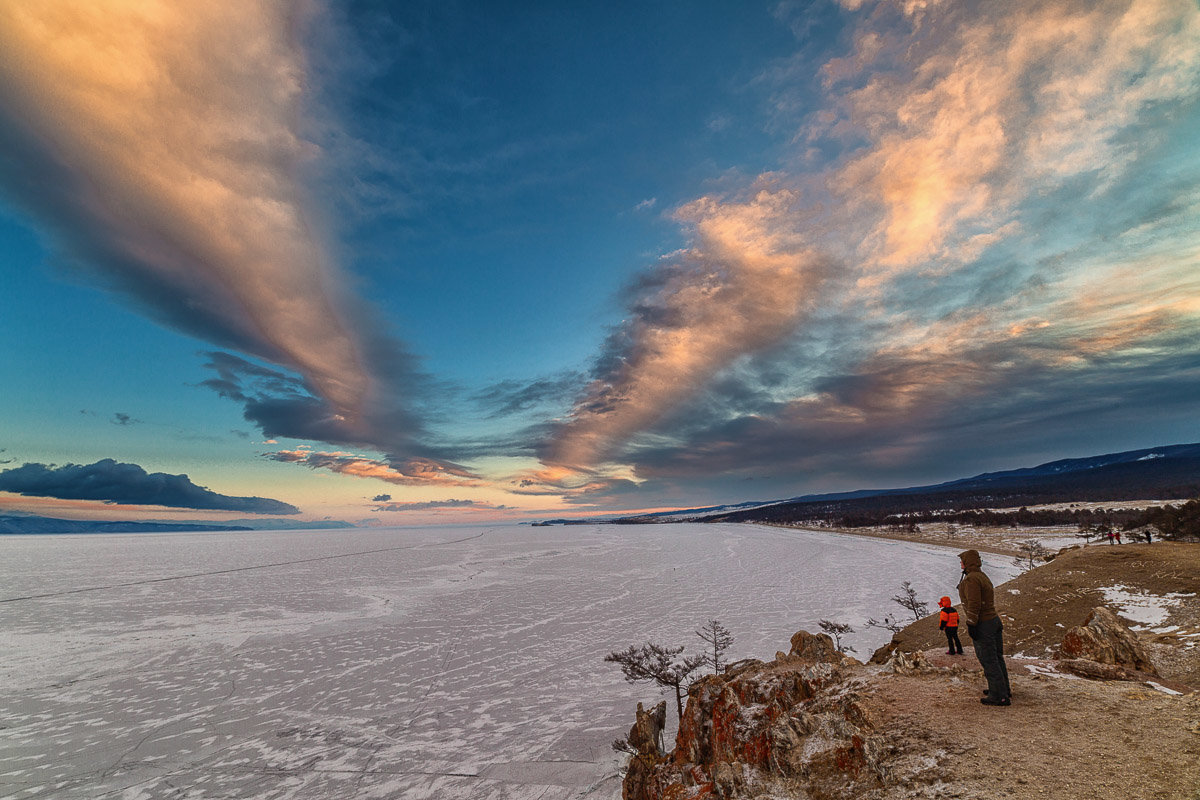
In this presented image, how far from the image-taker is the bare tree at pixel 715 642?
25172 mm

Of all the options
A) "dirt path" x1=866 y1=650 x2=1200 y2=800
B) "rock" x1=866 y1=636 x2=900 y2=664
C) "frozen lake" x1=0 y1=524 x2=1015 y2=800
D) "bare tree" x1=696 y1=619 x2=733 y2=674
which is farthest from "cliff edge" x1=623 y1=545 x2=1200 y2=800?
"bare tree" x1=696 y1=619 x2=733 y2=674

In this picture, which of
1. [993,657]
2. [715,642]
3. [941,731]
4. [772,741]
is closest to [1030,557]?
[715,642]

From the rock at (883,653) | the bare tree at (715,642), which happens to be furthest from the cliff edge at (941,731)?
the bare tree at (715,642)

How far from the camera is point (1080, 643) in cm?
1102

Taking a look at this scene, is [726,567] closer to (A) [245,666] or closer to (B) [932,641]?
(B) [932,641]

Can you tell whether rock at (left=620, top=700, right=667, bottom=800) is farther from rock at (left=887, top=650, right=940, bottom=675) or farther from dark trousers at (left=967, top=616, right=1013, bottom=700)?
dark trousers at (left=967, top=616, right=1013, bottom=700)

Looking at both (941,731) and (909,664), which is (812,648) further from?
(941,731)

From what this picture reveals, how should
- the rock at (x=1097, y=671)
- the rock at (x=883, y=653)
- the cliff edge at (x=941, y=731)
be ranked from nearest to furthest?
1. the cliff edge at (x=941, y=731)
2. the rock at (x=1097, y=671)
3. the rock at (x=883, y=653)

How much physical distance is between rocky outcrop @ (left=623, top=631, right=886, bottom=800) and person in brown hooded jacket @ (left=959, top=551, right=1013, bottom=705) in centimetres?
215

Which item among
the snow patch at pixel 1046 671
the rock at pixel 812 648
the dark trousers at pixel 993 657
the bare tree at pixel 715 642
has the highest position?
the dark trousers at pixel 993 657

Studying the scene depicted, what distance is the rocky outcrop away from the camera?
7.76 meters

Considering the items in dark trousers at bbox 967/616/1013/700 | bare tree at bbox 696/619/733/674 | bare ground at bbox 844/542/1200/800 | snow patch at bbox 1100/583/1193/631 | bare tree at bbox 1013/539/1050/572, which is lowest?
bare tree at bbox 1013/539/1050/572

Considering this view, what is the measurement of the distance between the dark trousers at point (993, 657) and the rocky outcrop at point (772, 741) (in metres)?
2.15

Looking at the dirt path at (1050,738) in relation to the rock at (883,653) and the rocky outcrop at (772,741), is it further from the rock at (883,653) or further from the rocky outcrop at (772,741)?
the rock at (883,653)
